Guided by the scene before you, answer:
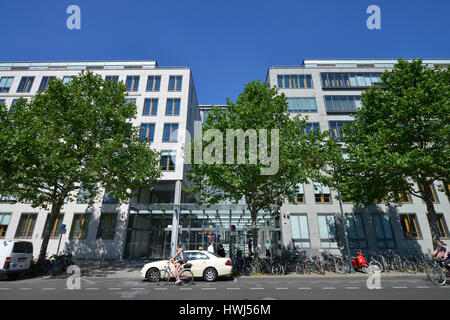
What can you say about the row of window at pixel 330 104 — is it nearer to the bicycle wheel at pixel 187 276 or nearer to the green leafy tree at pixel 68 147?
the green leafy tree at pixel 68 147

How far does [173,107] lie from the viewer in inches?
1104

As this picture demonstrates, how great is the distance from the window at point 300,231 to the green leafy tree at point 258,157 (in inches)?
310

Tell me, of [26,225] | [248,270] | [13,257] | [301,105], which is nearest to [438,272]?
[248,270]

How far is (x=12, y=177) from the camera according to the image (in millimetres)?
13047

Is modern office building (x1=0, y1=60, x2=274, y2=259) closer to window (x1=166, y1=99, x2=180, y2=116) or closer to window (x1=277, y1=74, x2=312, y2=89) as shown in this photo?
window (x1=166, y1=99, x2=180, y2=116)

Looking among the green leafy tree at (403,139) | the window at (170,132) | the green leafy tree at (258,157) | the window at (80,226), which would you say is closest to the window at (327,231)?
the green leafy tree at (403,139)

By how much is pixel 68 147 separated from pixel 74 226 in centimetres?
1397

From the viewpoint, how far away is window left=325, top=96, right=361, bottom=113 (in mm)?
26906

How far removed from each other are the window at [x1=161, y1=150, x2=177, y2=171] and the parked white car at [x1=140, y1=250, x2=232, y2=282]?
14.3 m

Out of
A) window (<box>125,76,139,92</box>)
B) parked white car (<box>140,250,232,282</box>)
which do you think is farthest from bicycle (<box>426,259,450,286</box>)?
window (<box>125,76,139,92</box>)

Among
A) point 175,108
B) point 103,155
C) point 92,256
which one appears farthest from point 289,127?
point 92,256

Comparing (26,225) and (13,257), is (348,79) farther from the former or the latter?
(26,225)

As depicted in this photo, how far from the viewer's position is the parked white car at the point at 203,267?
1152cm
